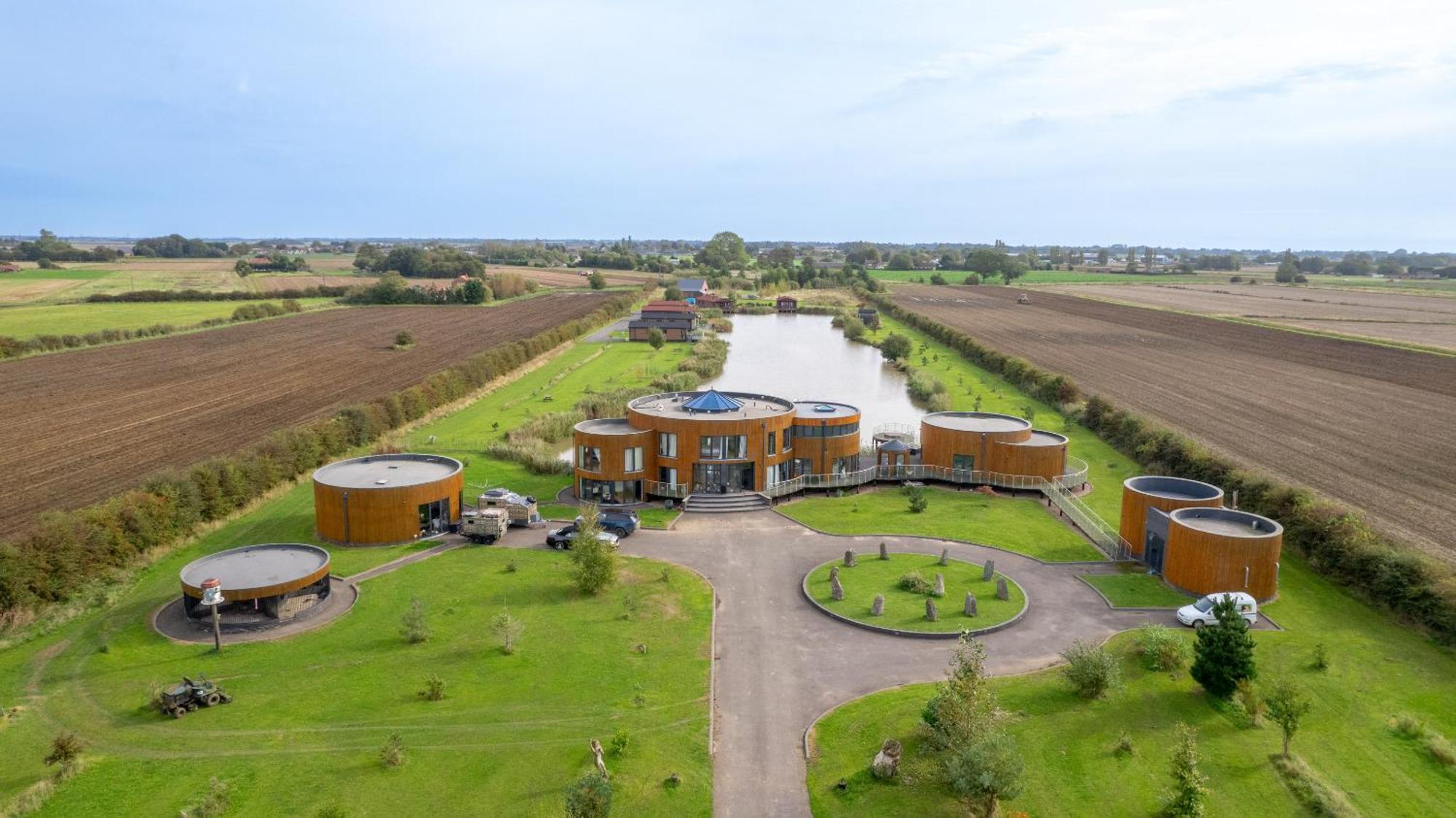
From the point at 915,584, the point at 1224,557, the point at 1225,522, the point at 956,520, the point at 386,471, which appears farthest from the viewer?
the point at 956,520

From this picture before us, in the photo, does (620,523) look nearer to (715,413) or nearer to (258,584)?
(715,413)

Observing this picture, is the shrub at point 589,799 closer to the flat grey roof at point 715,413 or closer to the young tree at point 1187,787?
the young tree at point 1187,787

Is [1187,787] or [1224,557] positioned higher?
[1224,557]

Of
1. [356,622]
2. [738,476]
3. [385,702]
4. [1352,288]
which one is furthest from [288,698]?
[1352,288]

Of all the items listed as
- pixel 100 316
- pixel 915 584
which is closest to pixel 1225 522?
pixel 915 584

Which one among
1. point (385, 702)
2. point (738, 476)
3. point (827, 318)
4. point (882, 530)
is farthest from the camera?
point (827, 318)

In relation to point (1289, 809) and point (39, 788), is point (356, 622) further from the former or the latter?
point (1289, 809)

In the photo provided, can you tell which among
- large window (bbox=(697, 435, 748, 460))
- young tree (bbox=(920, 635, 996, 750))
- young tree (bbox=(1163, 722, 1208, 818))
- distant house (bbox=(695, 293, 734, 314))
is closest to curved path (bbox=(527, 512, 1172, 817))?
young tree (bbox=(920, 635, 996, 750))
